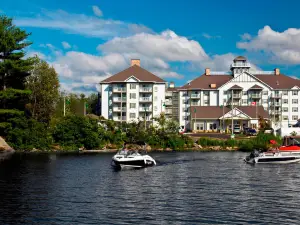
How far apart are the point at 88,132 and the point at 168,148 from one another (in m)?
15.5

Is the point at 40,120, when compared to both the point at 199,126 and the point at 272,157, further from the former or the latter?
the point at 272,157

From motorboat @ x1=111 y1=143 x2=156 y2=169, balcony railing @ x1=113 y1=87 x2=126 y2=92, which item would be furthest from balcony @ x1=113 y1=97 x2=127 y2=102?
motorboat @ x1=111 y1=143 x2=156 y2=169

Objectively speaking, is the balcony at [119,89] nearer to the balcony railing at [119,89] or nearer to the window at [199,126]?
the balcony railing at [119,89]

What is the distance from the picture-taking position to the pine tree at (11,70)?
77438 millimetres

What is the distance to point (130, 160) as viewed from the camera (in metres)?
52.1

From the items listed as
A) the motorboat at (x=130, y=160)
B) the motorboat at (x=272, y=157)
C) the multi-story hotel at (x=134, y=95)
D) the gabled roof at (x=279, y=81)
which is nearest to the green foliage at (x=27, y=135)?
the motorboat at (x=130, y=160)

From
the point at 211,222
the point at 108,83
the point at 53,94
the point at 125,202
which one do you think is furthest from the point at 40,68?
the point at 211,222

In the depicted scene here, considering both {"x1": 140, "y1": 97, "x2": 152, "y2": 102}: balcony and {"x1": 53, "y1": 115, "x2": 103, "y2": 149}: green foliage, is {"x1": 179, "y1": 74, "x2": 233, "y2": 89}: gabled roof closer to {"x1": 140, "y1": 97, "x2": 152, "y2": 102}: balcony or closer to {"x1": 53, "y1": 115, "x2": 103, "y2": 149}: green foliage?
{"x1": 140, "y1": 97, "x2": 152, "y2": 102}: balcony

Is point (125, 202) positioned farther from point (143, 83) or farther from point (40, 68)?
point (143, 83)

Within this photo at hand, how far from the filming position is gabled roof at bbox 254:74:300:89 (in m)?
121

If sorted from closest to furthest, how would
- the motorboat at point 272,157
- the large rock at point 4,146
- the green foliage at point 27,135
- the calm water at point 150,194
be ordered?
the calm water at point 150,194, the motorboat at point 272,157, the large rock at point 4,146, the green foliage at point 27,135

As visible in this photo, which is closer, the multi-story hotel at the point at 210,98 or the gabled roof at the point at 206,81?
the multi-story hotel at the point at 210,98

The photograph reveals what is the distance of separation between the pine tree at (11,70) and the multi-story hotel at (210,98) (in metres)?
33.0

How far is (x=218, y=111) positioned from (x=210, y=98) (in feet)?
26.6
